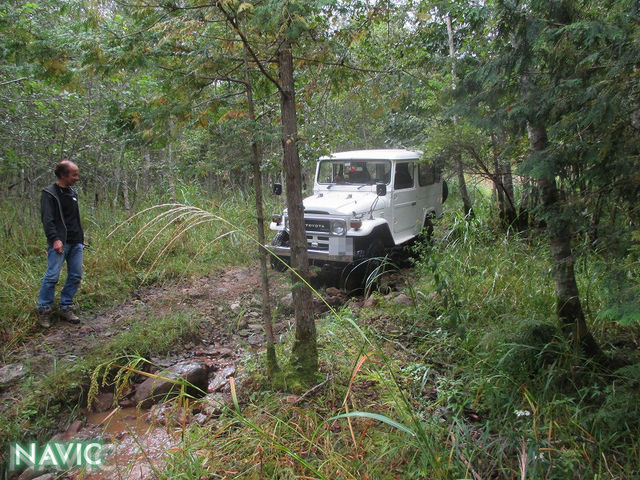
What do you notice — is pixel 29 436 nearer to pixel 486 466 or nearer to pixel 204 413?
pixel 204 413

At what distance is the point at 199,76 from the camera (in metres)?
2.61

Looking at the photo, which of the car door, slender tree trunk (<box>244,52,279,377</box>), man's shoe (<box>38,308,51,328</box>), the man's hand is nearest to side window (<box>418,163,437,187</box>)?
the car door

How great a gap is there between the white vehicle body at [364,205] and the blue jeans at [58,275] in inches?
87.0

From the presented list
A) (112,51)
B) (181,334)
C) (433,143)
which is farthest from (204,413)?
(433,143)

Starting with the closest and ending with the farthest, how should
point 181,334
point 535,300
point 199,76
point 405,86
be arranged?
point 199,76 → point 405,86 → point 535,300 → point 181,334

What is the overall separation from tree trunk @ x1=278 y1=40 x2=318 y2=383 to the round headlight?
2.75 metres

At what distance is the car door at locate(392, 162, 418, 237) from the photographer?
6.39 meters

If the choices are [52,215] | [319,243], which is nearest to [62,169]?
[52,215]

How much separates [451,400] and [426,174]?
5277mm

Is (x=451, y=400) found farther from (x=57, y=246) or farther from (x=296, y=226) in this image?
(x=57, y=246)

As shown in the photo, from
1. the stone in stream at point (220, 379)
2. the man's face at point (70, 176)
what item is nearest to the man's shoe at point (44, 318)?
the man's face at point (70, 176)

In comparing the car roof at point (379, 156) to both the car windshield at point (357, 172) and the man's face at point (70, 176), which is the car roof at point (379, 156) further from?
the man's face at point (70, 176)

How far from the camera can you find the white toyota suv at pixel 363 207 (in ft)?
18.2

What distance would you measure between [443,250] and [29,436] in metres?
4.92
